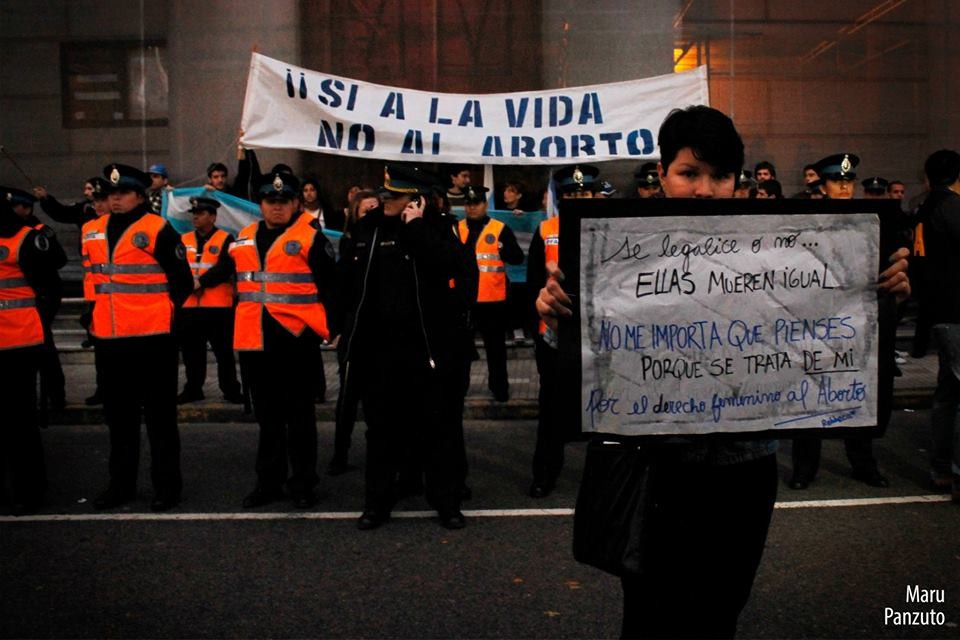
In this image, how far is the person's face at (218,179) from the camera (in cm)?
1191

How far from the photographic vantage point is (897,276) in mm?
2885

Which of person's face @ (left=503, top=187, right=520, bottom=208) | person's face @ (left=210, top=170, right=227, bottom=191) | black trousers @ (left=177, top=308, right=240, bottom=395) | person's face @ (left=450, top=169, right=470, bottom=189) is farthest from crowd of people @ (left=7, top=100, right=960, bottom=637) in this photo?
person's face @ (left=210, top=170, right=227, bottom=191)

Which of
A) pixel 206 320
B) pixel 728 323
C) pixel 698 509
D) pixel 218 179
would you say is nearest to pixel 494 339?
pixel 206 320

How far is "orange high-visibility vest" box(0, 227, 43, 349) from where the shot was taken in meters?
6.55

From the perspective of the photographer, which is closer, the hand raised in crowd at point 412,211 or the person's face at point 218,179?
the hand raised in crowd at point 412,211

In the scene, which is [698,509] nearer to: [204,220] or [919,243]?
[919,243]

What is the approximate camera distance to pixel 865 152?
13.5 metres

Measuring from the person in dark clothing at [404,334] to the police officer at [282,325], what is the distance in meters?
0.62

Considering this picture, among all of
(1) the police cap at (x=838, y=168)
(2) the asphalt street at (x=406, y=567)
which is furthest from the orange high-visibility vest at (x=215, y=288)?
(1) the police cap at (x=838, y=168)

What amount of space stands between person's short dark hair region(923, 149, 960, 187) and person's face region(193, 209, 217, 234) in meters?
6.38

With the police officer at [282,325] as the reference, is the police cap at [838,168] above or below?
above

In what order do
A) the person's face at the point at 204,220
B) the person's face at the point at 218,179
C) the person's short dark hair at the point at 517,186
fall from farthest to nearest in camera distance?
the person's short dark hair at the point at 517,186 → the person's face at the point at 218,179 → the person's face at the point at 204,220

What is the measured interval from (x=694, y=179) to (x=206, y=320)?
25.5ft

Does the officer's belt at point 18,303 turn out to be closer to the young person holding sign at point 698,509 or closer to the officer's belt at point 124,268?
the officer's belt at point 124,268
